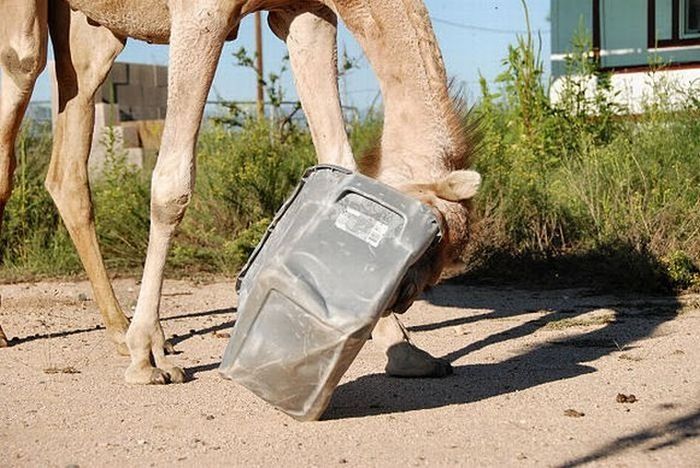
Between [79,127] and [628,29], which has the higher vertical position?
[79,127]

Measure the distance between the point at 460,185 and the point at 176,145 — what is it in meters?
1.56

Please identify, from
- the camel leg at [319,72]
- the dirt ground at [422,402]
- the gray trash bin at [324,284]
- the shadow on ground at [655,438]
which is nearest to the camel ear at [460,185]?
the gray trash bin at [324,284]

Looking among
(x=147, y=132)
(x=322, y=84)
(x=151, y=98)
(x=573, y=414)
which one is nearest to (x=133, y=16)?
(x=322, y=84)

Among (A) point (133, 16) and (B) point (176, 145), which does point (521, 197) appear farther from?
(B) point (176, 145)

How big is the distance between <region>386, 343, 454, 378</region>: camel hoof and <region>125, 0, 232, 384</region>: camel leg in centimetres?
98

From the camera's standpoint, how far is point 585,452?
13.0ft

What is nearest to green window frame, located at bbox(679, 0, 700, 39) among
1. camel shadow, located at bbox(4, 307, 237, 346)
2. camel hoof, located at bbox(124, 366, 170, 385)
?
camel shadow, located at bbox(4, 307, 237, 346)

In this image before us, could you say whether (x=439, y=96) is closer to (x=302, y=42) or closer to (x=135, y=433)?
(x=302, y=42)

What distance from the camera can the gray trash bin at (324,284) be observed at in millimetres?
3992

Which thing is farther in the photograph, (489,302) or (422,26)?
(489,302)

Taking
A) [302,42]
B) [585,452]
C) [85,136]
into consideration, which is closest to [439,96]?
[302,42]

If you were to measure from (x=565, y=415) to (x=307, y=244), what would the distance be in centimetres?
126

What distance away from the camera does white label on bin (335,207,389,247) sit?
4.05 metres

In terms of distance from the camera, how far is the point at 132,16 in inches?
240
